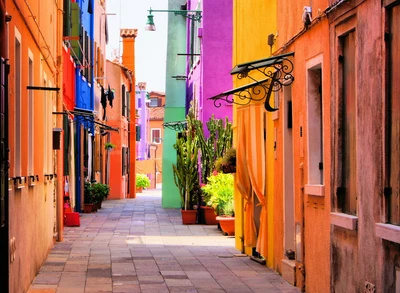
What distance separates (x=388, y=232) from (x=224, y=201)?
14.4 m

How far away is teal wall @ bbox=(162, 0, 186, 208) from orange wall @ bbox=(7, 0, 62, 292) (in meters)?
18.3

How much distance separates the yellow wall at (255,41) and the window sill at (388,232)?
20.8 ft

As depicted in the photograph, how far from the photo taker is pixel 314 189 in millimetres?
11281

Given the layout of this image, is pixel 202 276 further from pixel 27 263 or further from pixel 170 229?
pixel 170 229

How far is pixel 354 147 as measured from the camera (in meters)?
9.79

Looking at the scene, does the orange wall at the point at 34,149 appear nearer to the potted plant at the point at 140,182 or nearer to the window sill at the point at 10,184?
the window sill at the point at 10,184

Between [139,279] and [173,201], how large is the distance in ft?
77.2

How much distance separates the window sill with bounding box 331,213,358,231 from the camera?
30.9 feet

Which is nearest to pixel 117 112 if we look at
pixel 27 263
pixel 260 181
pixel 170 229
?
pixel 170 229

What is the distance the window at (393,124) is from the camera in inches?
323

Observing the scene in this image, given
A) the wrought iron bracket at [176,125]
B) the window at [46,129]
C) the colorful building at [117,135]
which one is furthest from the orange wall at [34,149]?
the colorful building at [117,135]

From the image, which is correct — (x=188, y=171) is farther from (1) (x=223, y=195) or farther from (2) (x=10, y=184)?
(2) (x=10, y=184)

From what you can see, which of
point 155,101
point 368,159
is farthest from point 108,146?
point 155,101

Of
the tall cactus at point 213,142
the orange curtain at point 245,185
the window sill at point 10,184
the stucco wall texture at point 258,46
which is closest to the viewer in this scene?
the window sill at point 10,184
